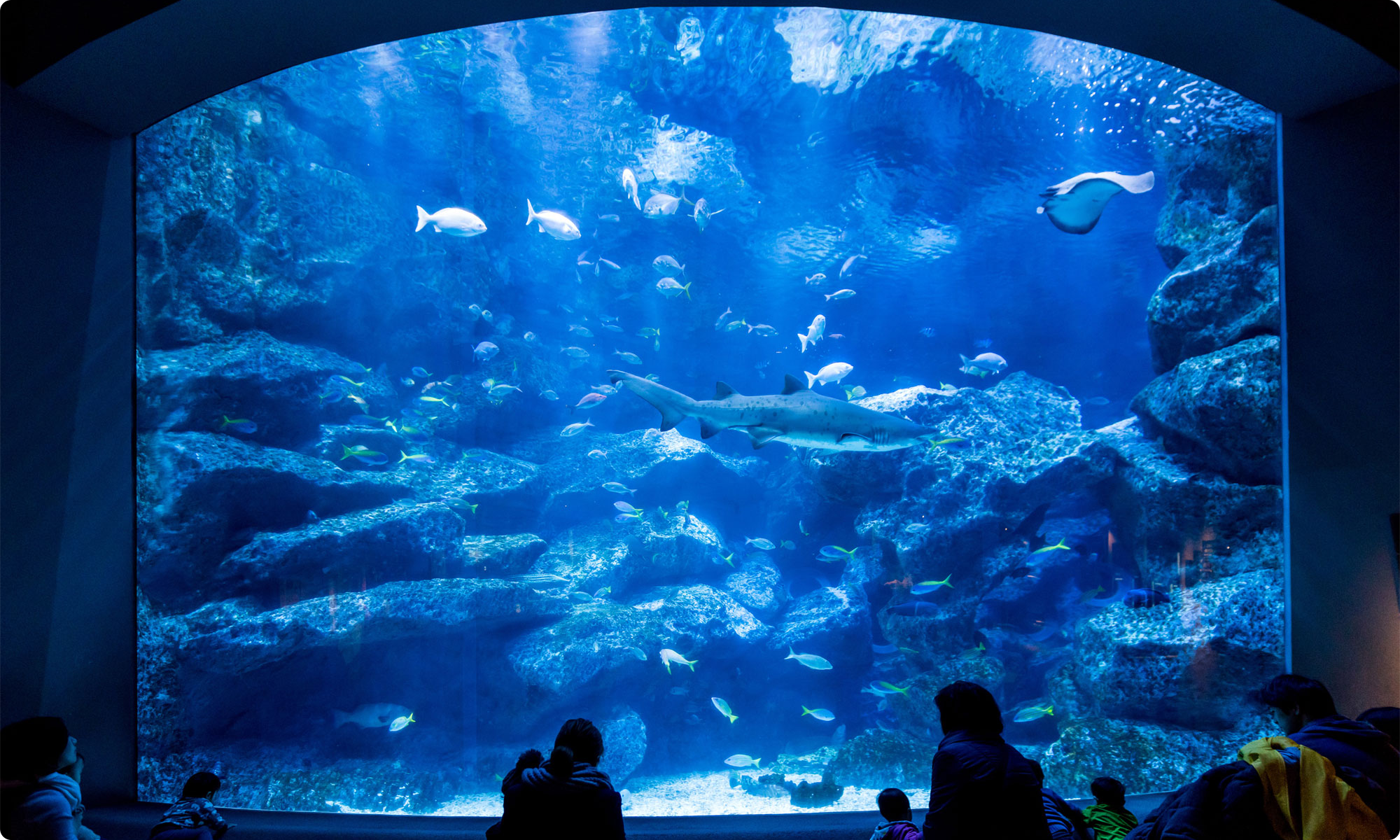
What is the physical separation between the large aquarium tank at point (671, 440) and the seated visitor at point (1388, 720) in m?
2.44

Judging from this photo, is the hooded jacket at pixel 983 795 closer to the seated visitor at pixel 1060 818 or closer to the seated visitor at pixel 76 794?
the seated visitor at pixel 1060 818

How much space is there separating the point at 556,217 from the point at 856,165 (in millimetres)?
8650

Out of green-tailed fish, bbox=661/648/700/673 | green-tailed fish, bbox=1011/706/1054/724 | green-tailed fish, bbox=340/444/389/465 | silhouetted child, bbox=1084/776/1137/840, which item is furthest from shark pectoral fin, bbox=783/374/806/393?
green-tailed fish, bbox=340/444/389/465

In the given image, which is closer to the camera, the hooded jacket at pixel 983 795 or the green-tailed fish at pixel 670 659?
the hooded jacket at pixel 983 795

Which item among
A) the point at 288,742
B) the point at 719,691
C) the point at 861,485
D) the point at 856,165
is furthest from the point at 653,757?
the point at 856,165

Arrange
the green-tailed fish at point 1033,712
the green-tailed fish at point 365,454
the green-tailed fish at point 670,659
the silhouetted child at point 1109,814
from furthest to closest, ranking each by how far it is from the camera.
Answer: the green-tailed fish at point 365,454 < the green-tailed fish at point 670,659 < the green-tailed fish at point 1033,712 < the silhouetted child at point 1109,814

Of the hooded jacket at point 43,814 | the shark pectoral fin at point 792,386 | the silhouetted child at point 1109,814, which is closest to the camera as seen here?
the hooded jacket at point 43,814

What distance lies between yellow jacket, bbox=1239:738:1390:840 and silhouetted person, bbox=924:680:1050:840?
696mm

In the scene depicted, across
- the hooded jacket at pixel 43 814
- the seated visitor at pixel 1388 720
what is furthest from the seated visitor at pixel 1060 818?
the hooded jacket at pixel 43 814

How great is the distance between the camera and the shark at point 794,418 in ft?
13.1

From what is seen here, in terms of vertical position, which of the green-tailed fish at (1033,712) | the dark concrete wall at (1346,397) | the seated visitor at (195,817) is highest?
the dark concrete wall at (1346,397)

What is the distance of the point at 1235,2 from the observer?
267 cm

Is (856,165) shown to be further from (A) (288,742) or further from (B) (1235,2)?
(A) (288,742)

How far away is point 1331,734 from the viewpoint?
181 cm
